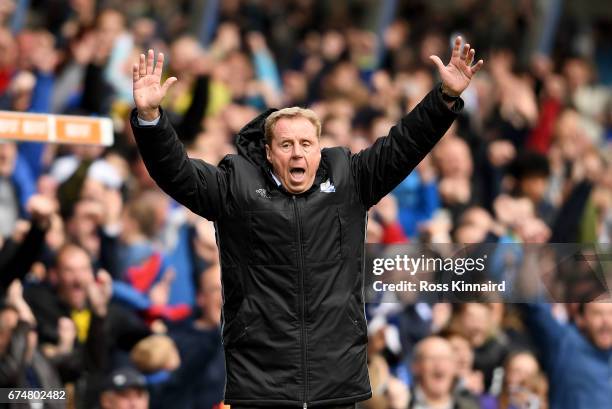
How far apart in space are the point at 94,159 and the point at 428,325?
8.96 ft

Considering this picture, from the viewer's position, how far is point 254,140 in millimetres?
6184

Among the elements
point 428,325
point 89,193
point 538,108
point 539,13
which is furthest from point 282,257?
point 539,13

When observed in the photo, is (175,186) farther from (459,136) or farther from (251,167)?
(459,136)

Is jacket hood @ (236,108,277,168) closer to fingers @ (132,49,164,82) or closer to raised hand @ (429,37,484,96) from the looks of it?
fingers @ (132,49,164,82)

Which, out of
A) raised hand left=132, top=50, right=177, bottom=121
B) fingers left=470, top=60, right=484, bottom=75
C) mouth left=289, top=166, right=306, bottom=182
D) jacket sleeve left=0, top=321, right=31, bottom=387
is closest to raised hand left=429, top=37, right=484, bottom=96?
fingers left=470, top=60, right=484, bottom=75

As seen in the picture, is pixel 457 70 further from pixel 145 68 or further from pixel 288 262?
pixel 145 68

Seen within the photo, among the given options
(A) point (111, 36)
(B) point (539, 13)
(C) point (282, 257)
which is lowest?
(C) point (282, 257)

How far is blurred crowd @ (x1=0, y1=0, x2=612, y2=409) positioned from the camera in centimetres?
808

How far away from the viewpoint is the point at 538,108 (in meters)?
15.8

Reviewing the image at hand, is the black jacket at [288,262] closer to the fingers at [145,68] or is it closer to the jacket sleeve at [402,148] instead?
the jacket sleeve at [402,148]

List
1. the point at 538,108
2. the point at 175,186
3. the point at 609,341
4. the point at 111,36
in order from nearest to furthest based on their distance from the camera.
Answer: the point at 175,186 → the point at 609,341 → the point at 111,36 → the point at 538,108

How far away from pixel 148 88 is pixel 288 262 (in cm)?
87

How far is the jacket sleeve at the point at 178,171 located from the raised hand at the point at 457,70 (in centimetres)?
97

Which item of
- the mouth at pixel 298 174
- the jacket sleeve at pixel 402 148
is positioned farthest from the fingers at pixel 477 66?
the mouth at pixel 298 174
